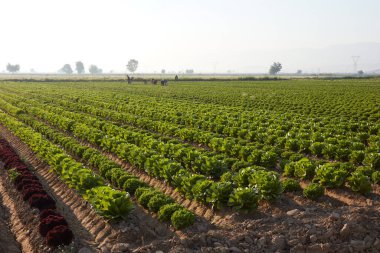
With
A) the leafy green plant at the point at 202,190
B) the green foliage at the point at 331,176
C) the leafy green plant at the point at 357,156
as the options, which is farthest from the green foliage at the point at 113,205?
the leafy green plant at the point at 357,156

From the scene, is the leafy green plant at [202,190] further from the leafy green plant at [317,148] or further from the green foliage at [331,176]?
the leafy green plant at [317,148]

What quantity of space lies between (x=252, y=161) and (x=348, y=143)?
514cm

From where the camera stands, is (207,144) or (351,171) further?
(207,144)

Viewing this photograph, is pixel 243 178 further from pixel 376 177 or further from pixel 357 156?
pixel 357 156

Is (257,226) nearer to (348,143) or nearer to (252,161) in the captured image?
(252,161)

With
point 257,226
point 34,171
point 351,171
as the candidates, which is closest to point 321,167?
point 351,171

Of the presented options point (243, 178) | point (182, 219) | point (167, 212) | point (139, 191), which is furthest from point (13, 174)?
point (243, 178)

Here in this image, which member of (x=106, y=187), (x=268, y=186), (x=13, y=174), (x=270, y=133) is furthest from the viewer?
(x=270, y=133)

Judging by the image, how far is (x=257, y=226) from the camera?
1008 cm

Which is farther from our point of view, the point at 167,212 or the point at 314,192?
the point at 314,192

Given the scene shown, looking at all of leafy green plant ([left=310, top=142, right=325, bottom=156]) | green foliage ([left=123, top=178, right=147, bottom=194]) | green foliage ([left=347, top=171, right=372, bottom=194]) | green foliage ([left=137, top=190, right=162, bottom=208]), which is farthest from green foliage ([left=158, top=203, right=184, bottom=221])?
leafy green plant ([left=310, top=142, right=325, bottom=156])

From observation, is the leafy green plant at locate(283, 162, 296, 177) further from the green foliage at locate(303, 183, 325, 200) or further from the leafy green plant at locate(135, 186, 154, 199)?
the leafy green plant at locate(135, 186, 154, 199)

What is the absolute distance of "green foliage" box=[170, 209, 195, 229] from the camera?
35.0 feet

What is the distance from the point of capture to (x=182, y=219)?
10.7 m
